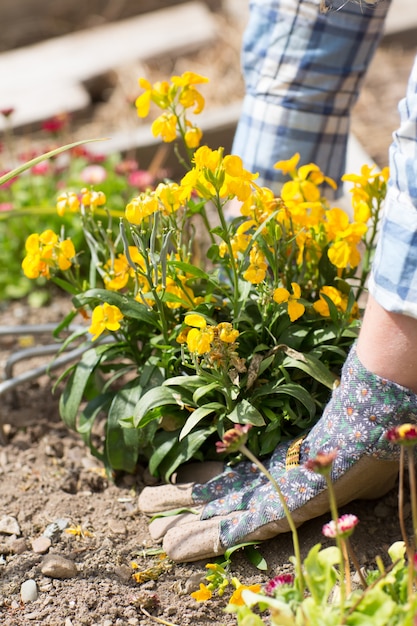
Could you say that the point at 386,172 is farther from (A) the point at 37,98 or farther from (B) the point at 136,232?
(A) the point at 37,98

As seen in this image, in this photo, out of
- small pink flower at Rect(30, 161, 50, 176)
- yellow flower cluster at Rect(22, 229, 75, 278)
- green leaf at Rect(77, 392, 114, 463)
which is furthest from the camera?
small pink flower at Rect(30, 161, 50, 176)

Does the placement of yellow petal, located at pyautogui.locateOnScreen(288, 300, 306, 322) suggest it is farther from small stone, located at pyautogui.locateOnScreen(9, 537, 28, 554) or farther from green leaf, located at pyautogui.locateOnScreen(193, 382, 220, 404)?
small stone, located at pyautogui.locateOnScreen(9, 537, 28, 554)

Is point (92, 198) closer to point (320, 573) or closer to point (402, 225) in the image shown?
point (402, 225)

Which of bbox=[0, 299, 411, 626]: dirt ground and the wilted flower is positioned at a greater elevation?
the wilted flower

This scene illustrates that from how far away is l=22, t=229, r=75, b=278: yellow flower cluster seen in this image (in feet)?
5.05

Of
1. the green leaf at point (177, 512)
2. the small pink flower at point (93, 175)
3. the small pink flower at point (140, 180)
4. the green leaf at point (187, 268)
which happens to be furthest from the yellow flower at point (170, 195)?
the small pink flower at point (93, 175)

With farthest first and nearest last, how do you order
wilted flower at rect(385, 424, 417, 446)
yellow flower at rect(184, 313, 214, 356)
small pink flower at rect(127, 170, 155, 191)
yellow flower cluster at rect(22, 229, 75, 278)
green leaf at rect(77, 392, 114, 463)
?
small pink flower at rect(127, 170, 155, 191)
green leaf at rect(77, 392, 114, 463)
yellow flower cluster at rect(22, 229, 75, 278)
yellow flower at rect(184, 313, 214, 356)
wilted flower at rect(385, 424, 417, 446)

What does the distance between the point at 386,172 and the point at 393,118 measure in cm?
170

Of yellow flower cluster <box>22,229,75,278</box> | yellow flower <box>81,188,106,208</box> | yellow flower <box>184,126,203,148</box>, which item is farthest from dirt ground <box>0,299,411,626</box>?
yellow flower <box>184,126,203,148</box>

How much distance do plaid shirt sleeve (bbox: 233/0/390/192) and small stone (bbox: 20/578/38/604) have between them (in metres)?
1.00

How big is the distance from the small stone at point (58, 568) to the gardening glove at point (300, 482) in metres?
0.17

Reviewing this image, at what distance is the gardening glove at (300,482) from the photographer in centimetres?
135

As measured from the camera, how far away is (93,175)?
252 cm

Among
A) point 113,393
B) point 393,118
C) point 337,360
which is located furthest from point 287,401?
point 393,118
